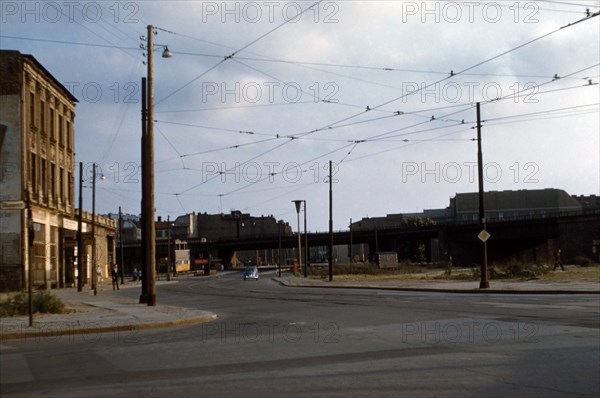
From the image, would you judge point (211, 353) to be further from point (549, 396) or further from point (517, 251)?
point (517, 251)

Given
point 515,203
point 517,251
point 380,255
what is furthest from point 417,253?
point 380,255

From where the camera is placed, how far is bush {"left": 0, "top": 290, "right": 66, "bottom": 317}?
71.1 ft

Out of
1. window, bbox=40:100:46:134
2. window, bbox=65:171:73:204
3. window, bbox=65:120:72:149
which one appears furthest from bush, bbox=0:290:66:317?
window, bbox=65:120:72:149

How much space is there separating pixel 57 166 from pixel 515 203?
12045cm

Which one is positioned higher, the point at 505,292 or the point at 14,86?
the point at 14,86

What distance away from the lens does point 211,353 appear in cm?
1219

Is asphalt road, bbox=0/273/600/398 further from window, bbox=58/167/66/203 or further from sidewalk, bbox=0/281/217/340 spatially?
window, bbox=58/167/66/203

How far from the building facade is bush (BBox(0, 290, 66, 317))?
756 cm

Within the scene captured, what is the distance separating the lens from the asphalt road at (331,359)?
8695mm

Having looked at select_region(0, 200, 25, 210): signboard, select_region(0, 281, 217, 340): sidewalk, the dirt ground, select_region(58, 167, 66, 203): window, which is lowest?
the dirt ground

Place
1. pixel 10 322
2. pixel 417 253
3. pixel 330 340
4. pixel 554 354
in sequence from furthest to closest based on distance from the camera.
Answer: pixel 417 253, pixel 10 322, pixel 330 340, pixel 554 354

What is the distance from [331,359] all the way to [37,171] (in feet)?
110

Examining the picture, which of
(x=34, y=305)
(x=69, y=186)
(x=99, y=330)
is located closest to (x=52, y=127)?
(x=69, y=186)

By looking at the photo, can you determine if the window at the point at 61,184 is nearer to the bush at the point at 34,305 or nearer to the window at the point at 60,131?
the window at the point at 60,131
